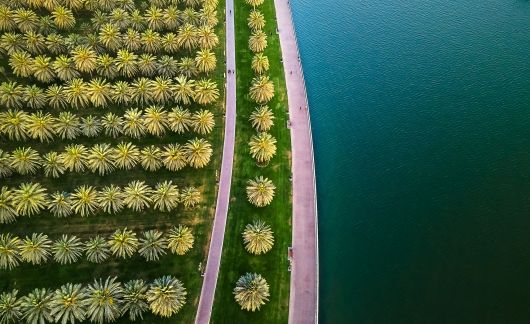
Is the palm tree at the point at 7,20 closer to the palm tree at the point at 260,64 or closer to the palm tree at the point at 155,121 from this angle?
the palm tree at the point at 155,121

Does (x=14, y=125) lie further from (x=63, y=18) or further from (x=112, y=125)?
(x=63, y=18)

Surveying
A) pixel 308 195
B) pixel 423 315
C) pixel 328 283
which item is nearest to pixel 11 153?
pixel 308 195

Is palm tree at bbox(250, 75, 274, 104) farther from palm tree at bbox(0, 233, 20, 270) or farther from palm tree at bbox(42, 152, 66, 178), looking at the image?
palm tree at bbox(0, 233, 20, 270)

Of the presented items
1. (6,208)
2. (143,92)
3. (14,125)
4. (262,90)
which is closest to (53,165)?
(6,208)

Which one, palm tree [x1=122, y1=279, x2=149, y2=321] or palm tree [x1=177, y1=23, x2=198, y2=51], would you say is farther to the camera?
palm tree [x1=177, y1=23, x2=198, y2=51]

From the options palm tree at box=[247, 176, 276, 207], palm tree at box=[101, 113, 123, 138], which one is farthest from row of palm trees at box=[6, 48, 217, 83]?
palm tree at box=[247, 176, 276, 207]

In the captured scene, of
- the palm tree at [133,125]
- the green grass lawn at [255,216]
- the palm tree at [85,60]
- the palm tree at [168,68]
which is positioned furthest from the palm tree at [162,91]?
the palm tree at [85,60]
